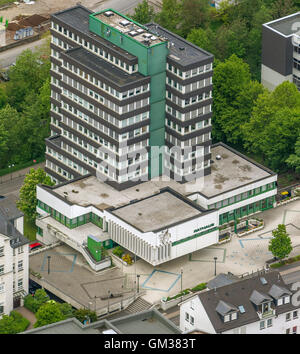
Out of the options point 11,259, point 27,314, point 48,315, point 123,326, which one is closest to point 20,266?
point 11,259

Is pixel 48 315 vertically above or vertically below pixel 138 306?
above

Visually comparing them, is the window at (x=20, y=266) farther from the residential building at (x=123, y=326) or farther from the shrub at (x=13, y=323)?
the residential building at (x=123, y=326)

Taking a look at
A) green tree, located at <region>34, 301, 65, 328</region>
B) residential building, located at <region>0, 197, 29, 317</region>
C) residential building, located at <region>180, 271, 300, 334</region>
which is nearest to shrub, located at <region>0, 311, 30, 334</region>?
residential building, located at <region>0, 197, 29, 317</region>

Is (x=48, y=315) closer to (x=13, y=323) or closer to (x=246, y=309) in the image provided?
(x=13, y=323)
